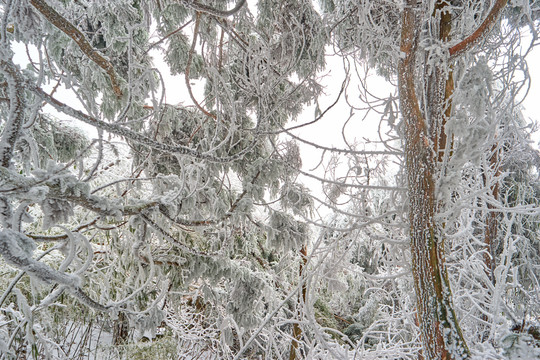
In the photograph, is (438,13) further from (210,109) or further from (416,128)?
(210,109)

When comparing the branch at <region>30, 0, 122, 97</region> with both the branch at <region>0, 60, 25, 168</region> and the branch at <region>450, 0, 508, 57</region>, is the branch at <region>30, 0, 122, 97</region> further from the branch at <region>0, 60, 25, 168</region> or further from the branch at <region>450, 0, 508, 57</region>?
the branch at <region>450, 0, 508, 57</region>

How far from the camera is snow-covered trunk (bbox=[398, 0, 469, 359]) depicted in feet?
3.56

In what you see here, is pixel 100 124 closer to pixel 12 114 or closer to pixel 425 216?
pixel 12 114

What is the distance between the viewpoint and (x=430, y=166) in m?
1.20

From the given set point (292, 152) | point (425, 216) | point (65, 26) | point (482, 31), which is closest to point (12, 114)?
point (65, 26)

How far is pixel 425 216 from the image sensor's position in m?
1.19

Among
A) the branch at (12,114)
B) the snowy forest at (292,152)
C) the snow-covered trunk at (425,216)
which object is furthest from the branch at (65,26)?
the snow-covered trunk at (425,216)

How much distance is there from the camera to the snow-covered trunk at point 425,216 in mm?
1086

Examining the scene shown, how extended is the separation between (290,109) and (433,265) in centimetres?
250

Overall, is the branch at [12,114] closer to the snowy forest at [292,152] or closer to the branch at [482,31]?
the snowy forest at [292,152]

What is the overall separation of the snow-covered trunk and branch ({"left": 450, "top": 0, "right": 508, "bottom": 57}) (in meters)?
0.09

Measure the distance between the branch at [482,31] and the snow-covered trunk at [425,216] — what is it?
0.30ft

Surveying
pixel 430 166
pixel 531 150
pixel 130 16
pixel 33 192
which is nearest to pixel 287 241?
pixel 430 166

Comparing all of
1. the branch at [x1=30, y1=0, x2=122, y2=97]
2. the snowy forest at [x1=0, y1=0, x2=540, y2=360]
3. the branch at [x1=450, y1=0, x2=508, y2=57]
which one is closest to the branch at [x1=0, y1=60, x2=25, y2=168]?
the snowy forest at [x1=0, y1=0, x2=540, y2=360]
